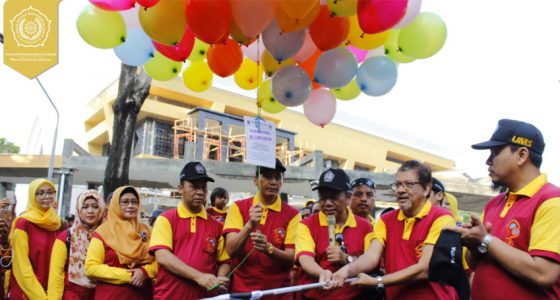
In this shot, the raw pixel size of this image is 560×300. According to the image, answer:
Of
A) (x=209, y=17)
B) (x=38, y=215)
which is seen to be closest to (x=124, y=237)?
(x=38, y=215)

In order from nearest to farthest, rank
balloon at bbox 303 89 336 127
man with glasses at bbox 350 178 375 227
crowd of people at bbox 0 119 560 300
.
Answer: crowd of people at bbox 0 119 560 300 < man with glasses at bbox 350 178 375 227 < balloon at bbox 303 89 336 127

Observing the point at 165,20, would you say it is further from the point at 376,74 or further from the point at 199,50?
the point at 376,74

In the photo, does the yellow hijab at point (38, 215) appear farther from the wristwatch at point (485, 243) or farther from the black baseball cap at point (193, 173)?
the wristwatch at point (485, 243)

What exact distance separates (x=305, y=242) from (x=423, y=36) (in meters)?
2.33

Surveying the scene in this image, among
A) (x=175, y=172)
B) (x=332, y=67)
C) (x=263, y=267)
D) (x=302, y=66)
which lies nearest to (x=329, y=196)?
(x=263, y=267)

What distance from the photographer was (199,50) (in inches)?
207

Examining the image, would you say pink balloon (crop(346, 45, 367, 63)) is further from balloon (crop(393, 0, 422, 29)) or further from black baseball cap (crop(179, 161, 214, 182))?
black baseball cap (crop(179, 161, 214, 182))

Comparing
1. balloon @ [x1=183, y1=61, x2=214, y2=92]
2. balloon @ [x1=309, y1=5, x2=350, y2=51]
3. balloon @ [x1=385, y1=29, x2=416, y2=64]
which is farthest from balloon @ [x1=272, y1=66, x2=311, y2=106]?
balloon @ [x1=183, y1=61, x2=214, y2=92]

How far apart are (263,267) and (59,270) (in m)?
1.80

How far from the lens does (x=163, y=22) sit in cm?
404

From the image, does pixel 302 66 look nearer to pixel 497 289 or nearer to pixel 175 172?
pixel 497 289

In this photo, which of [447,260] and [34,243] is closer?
[447,260]

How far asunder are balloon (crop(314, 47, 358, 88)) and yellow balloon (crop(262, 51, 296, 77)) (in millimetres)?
289

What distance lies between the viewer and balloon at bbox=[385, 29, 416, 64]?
509cm
